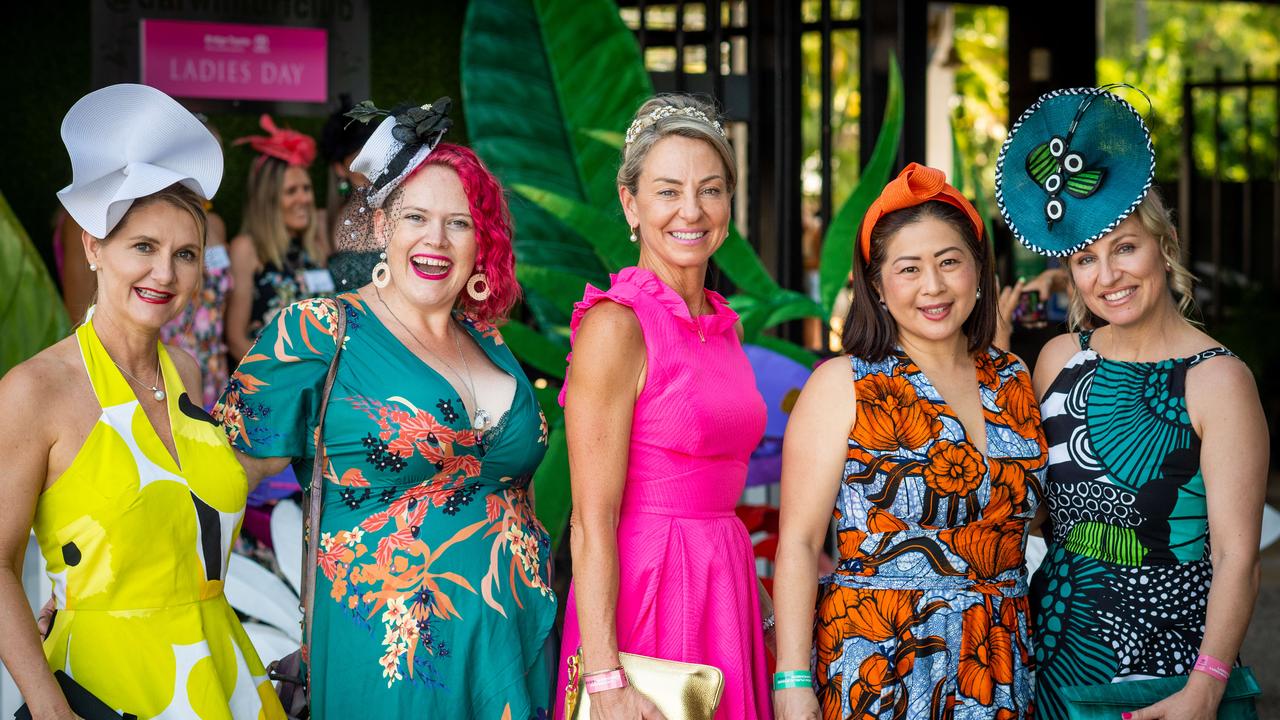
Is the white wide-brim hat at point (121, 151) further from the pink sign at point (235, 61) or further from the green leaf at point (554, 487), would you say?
the pink sign at point (235, 61)

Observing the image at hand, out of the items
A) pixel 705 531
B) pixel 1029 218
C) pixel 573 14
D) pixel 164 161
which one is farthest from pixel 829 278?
pixel 164 161

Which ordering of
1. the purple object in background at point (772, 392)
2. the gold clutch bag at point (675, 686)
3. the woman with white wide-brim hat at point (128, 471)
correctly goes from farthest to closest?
the purple object in background at point (772, 392) < the gold clutch bag at point (675, 686) < the woman with white wide-brim hat at point (128, 471)

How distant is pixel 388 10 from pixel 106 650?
4.70m

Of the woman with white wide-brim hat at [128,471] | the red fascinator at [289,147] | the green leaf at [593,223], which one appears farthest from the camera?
the red fascinator at [289,147]

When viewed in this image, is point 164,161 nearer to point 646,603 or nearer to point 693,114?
point 693,114

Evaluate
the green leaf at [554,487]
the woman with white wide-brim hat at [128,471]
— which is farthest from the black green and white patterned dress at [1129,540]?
the green leaf at [554,487]

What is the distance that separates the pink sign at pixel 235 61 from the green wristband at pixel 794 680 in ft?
14.5

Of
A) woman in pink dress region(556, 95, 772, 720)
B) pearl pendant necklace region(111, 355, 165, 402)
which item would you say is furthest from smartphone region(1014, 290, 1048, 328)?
pearl pendant necklace region(111, 355, 165, 402)

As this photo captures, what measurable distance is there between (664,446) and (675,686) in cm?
44

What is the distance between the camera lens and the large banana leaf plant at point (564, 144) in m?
4.52

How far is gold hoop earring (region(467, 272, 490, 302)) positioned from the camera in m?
2.66

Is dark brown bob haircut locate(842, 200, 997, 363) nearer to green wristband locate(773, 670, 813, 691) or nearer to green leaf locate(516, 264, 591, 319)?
green wristband locate(773, 670, 813, 691)

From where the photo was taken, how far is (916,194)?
8.14 ft

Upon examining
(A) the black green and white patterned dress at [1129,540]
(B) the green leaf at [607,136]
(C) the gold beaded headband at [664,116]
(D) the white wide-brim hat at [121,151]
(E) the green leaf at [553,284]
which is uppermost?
(B) the green leaf at [607,136]
